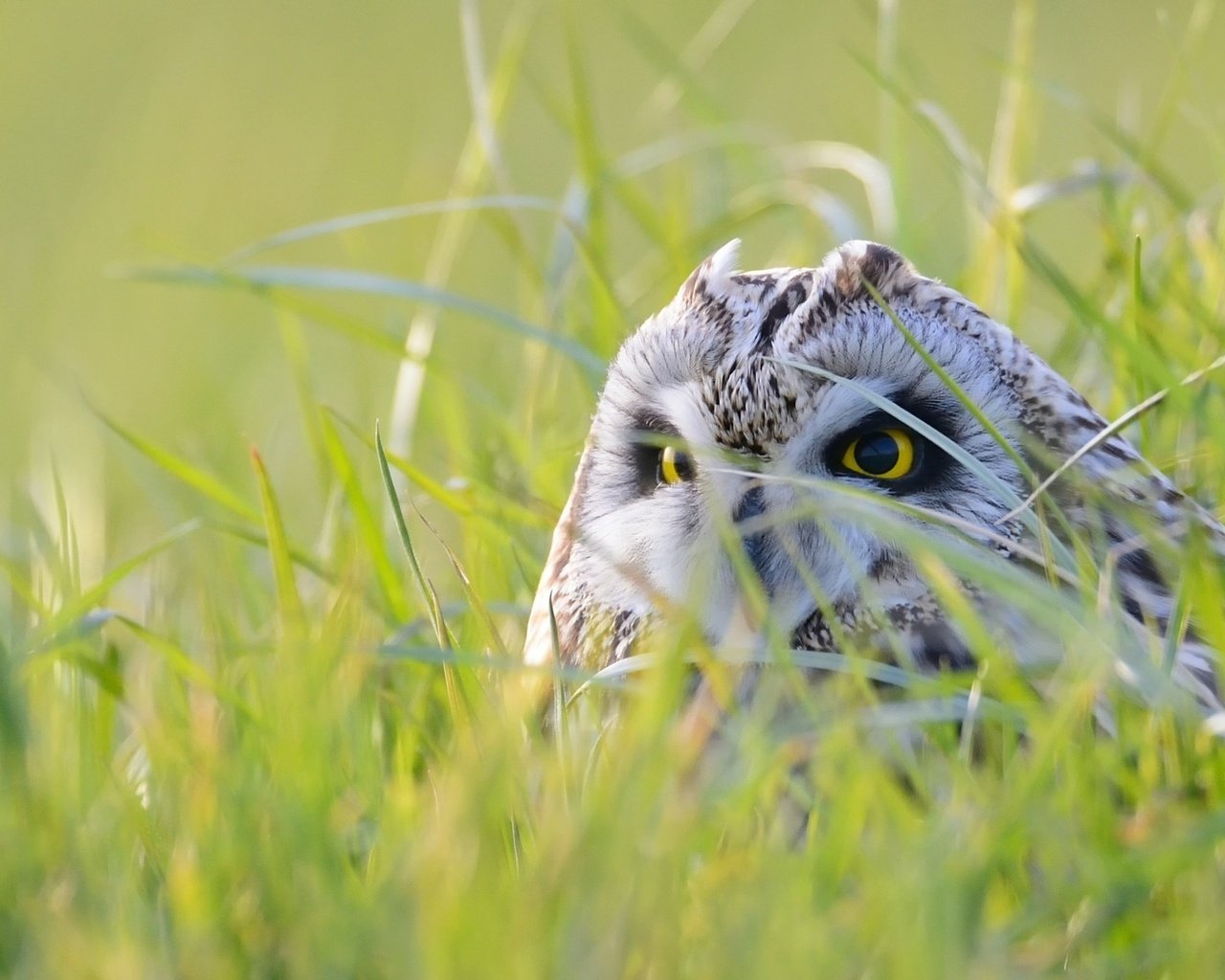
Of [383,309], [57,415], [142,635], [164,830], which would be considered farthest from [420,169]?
[383,309]

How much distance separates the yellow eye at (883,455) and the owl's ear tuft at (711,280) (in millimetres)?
388

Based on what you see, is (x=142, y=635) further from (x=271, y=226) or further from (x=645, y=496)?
(x=271, y=226)

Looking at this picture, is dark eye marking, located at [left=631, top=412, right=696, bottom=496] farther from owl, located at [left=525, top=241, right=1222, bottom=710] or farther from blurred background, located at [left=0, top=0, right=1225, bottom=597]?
blurred background, located at [left=0, top=0, right=1225, bottom=597]

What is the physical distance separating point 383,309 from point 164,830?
24.2ft

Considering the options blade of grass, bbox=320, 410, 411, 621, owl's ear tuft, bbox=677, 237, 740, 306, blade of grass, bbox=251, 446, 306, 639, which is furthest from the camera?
blade of grass, bbox=320, 410, 411, 621

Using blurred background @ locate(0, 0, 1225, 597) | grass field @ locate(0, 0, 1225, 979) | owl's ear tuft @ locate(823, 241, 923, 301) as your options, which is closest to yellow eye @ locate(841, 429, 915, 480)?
owl's ear tuft @ locate(823, 241, 923, 301)

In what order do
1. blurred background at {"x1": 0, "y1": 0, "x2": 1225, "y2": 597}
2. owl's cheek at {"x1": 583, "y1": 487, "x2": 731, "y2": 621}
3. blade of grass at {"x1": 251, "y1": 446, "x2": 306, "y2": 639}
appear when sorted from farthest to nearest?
1. blurred background at {"x1": 0, "y1": 0, "x2": 1225, "y2": 597}
2. owl's cheek at {"x1": 583, "y1": 487, "x2": 731, "y2": 621}
3. blade of grass at {"x1": 251, "y1": 446, "x2": 306, "y2": 639}

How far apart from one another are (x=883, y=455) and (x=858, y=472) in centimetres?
5

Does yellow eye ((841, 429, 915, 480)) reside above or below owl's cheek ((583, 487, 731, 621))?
above

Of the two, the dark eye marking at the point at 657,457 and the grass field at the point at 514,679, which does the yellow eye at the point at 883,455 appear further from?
the grass field at the point at 514,679

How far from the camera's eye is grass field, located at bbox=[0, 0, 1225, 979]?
1.75 meters

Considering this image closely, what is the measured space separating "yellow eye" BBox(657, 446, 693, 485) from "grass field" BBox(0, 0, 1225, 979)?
362 mm

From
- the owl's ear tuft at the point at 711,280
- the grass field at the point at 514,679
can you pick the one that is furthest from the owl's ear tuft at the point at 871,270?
the grass field at the point at 514,679

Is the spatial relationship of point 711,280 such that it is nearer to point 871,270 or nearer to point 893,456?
point 871,270
